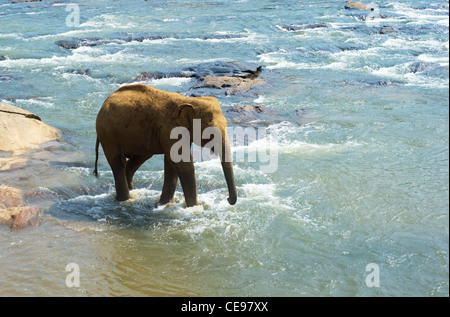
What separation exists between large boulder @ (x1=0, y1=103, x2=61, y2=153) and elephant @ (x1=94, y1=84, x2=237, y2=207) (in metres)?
3.16

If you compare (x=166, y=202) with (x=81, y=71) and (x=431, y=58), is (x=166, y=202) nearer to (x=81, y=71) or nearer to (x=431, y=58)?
(x=81, y=71)

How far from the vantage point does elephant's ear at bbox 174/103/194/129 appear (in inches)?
294

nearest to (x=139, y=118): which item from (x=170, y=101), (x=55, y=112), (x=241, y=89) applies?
(x=170, y=101)

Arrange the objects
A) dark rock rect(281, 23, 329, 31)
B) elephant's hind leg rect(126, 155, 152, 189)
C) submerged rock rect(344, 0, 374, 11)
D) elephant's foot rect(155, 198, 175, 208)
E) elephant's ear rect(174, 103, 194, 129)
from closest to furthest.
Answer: elephant's ear rect(174, 103, 194, 129), elephant's foot rect(155, 198, 175, 208), elephant's hind leg rect(126, 155, 152, 189), dark rock rect(281, 23, 329, 31), submerged rock rect(344, 0, 374, 11)

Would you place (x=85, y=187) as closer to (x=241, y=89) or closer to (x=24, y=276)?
(x=24, y=276)

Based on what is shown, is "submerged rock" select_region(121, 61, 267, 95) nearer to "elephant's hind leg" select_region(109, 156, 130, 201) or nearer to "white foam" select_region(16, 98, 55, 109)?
"white foam" select_region(16, 98, 55, 109)

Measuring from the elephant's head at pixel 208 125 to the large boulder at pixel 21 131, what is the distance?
4225mm

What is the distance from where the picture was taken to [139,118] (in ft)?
25.8

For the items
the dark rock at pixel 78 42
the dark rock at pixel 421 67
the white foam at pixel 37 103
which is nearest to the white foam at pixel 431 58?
the dark rock at pixel 421 67

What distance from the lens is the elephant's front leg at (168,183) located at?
820cm

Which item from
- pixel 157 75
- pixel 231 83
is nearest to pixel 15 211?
pixel 231 83

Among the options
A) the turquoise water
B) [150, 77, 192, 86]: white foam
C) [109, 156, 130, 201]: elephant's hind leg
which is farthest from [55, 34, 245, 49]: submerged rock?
[109, 156, 130, 201]: elephant's hind leg

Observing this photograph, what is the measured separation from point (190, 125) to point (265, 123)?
18.2 feet

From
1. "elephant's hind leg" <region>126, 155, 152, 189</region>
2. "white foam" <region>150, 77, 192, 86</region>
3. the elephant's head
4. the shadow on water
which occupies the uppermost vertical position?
the elephant's head
